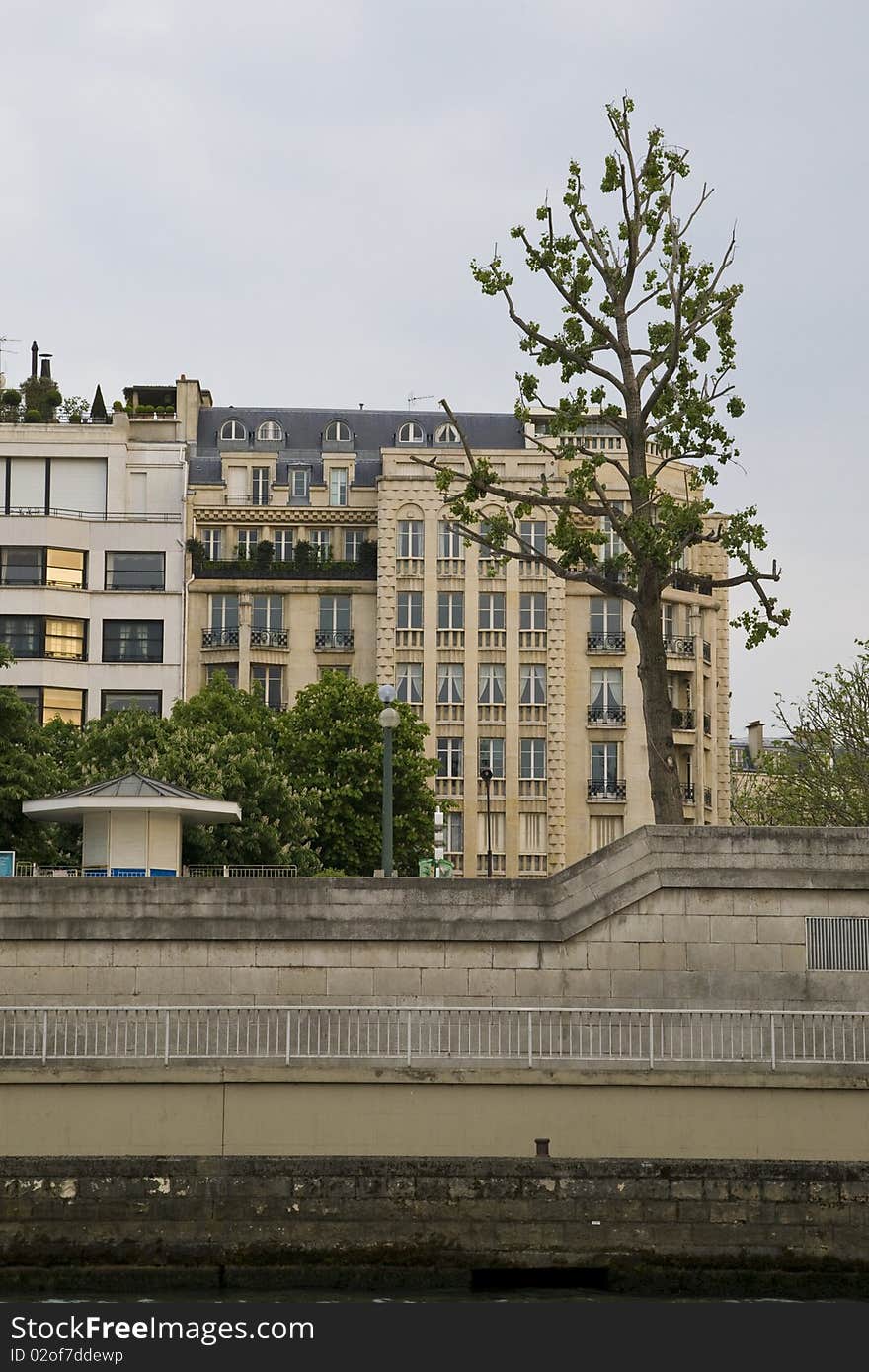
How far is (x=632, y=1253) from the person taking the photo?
74.5ft

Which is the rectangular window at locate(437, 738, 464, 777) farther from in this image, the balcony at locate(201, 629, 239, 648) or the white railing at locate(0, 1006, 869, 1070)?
the white railing at locate(0, 1006, 869, 1070)

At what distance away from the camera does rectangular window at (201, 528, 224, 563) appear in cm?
8606

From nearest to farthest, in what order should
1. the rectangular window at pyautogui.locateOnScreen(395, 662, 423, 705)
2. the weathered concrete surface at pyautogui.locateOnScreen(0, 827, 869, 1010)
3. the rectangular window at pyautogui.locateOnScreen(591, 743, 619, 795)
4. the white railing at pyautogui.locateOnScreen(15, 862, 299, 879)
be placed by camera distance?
1. the weathered concrete surface at pyautogui.locateOnScreen(0, 827, 869, 1010)
2. the white railing at pyautogui.locateOnScreen(15, 862, 299, 879)
3. the rectangular window at pyautogui.locateOnScreen(395, 662, 423, 705)
4. the rectangular window at pyautogui.locateOnScreen(591, 743, 619, 795)

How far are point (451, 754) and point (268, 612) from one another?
32.1ft

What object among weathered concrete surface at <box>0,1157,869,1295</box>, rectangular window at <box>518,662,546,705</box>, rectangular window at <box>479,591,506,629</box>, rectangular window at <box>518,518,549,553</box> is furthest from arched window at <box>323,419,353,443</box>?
weathered concrete surface at <box>0,1157,869,1295</box>

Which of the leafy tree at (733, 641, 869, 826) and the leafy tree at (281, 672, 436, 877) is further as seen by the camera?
the leafy tree at (281, 672, 436, 877)

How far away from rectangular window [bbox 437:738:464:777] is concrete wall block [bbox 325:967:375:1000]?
57.9 m

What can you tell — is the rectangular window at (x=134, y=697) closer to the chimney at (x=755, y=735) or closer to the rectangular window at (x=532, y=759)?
the rectangular window at (x=532, y=759)

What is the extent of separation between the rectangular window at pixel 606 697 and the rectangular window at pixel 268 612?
13.3m

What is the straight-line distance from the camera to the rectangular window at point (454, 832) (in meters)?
83.5

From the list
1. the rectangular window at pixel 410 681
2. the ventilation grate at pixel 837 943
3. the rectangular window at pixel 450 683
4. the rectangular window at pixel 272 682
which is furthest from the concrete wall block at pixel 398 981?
the rectangular window at pixel 272 682

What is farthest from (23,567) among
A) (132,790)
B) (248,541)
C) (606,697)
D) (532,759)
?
(132,790)

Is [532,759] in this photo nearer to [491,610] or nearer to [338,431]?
[491,610]

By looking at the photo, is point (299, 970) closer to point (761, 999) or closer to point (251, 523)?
point (761, 999)
